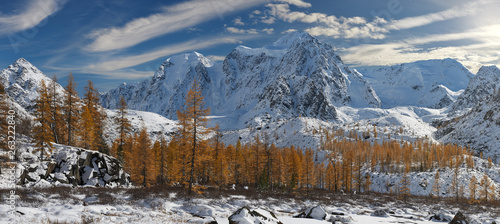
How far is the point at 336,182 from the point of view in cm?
8169

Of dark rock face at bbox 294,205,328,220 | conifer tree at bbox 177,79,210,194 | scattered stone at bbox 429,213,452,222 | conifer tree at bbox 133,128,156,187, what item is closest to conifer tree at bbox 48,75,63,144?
conifer tree at bbox 133,128,156,187

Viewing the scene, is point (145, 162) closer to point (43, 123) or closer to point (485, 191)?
point (43, 123)

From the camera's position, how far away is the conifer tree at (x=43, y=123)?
30109 millimetres

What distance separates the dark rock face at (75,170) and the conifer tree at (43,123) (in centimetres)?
155

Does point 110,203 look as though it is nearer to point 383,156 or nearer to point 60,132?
point 60,132

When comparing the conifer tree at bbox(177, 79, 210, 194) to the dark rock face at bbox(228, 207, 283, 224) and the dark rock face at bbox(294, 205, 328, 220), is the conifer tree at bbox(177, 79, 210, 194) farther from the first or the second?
the dark rock face at bbox(228, 207, 283, 224)

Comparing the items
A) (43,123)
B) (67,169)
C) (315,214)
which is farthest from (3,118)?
(315,214)

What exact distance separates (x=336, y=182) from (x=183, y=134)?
2562 inches

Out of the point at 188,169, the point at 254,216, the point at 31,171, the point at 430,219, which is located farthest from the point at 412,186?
the point at 31,171

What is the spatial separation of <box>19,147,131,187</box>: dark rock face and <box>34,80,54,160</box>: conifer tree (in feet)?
5.08

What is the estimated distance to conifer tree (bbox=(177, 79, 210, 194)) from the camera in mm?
29500

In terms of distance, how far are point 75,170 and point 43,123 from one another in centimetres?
683

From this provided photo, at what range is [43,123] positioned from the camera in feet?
104

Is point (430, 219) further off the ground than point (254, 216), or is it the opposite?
point (254, 216)
